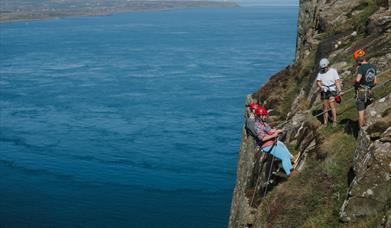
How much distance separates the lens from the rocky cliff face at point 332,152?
1026 cm

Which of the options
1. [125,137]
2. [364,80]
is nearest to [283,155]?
[364,80]

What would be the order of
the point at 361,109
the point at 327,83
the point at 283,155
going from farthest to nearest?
the point at 327,83 < the point at 283,155 < the point at 361,109

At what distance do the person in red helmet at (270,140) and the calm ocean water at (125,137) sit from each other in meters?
24.0

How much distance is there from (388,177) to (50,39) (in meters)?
140

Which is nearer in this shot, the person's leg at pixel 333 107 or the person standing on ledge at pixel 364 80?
the person standing on ledge at pixel 364 80

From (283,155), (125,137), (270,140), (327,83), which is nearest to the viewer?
(270,140)

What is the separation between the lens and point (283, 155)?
44.4 ft

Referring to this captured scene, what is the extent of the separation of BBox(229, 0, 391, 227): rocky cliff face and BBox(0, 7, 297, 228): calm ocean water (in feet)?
55.6

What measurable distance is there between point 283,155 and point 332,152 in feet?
3.77

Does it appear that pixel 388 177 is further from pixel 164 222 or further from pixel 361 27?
pixel 164 222

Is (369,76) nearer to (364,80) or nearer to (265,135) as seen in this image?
(364,80)

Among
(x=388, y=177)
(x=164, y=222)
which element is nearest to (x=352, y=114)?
(x=388, y=177)

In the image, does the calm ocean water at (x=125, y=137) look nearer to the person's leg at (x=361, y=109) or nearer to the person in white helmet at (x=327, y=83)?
the person in white helmet at (x=327, y=83)

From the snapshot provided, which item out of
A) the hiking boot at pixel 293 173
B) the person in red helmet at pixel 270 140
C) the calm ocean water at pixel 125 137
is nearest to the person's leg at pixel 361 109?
the person in red helmet at pixel 270 140
